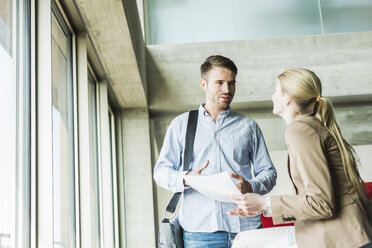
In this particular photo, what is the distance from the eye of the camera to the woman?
1513mm

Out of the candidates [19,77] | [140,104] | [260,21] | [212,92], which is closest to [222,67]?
[212,92]

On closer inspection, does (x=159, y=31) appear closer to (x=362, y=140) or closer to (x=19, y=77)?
(x=362, y=140)

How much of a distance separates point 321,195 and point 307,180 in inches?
2.5

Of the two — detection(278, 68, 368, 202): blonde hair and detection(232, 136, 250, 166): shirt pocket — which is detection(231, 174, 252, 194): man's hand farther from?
detection(278, 68, 368, 202): blonde hair

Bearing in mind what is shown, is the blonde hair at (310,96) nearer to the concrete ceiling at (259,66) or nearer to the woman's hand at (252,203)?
the woman's hand at (252,203)

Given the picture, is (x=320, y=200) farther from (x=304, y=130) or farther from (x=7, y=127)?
(x=7, y=127)

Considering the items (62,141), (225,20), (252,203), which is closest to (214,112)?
(252,203)

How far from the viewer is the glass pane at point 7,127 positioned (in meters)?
2.08

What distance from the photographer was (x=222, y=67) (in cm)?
238

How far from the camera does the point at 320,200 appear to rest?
1511mm

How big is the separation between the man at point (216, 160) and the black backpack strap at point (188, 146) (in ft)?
0.07

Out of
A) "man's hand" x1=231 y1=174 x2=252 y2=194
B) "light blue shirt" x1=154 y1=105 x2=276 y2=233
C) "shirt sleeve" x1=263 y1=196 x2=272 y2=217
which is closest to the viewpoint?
"shirt sleeve" x1=263 y1=196 x2=272 y2=217

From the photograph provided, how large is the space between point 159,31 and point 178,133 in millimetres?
4224

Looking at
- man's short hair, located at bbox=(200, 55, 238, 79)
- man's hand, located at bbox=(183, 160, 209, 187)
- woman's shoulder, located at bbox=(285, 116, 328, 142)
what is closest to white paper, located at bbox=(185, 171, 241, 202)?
man's hand, located at bbox=(183, 160, 209, 187)
